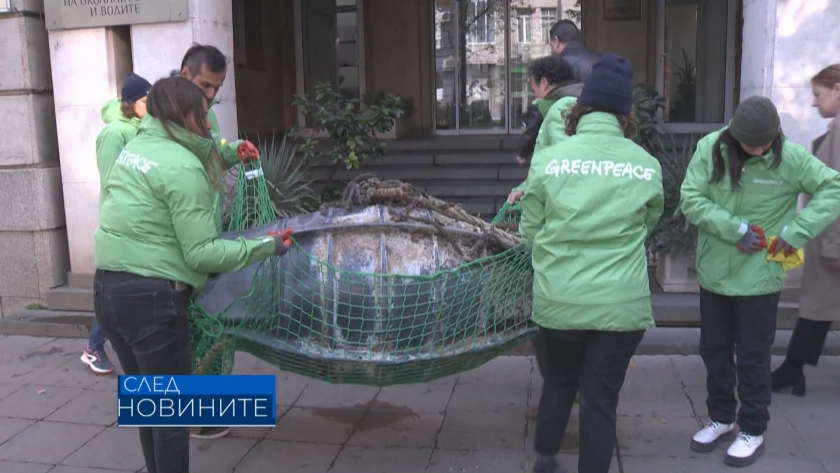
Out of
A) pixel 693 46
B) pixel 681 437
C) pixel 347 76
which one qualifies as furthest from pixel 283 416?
pixel 693 46

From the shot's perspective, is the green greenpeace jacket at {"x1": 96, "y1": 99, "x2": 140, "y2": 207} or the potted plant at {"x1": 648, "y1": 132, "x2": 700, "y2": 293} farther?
the potted plant at {"x1": 648, "y1": 132, "x2": 700, "y2": 293}

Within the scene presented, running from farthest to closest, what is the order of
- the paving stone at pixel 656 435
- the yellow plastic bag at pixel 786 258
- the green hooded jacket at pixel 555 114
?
the paving stone at pixel 656 435, the green hooded jacket at pixel 555 114, the yellow plastic bag at pixel 786 258

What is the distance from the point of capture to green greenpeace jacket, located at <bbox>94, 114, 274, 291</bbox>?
287 cm

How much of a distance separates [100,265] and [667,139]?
19.8 ft

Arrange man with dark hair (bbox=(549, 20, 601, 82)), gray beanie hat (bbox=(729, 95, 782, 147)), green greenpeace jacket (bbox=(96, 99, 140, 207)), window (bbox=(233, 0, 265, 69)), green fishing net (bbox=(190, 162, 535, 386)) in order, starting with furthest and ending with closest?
window (bbox=(233, 0, 265, 69)), man with dark hair (bbox=(549, 20, 601, 82)), green greenpeace jacket (bbox=(96, 99, 140, 207)), gray beanie hat (bbox=(729, 95, 782, 147)), green fishing net (bbox=(190, 162, 535, 386))

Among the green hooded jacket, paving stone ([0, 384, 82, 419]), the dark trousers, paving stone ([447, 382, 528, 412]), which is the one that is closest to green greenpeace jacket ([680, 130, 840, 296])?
the green hooded jacket

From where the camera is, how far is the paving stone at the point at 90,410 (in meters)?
4.50

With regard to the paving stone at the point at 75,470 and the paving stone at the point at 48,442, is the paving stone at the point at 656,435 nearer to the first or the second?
the paving stone at the point at 75,470

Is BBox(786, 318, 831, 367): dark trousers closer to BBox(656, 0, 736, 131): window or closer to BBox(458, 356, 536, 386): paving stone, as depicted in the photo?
BBox(458, 356, 536, 386): paving stone

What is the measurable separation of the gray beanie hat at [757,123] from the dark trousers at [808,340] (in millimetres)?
1466

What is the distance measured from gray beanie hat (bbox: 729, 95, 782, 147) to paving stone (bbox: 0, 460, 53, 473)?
381cm

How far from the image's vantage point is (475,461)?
3850mm

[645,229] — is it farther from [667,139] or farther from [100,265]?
[667,139]

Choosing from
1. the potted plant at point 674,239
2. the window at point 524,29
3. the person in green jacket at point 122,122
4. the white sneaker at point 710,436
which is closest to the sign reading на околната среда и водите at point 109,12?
the person in green jacket at point 122,122
